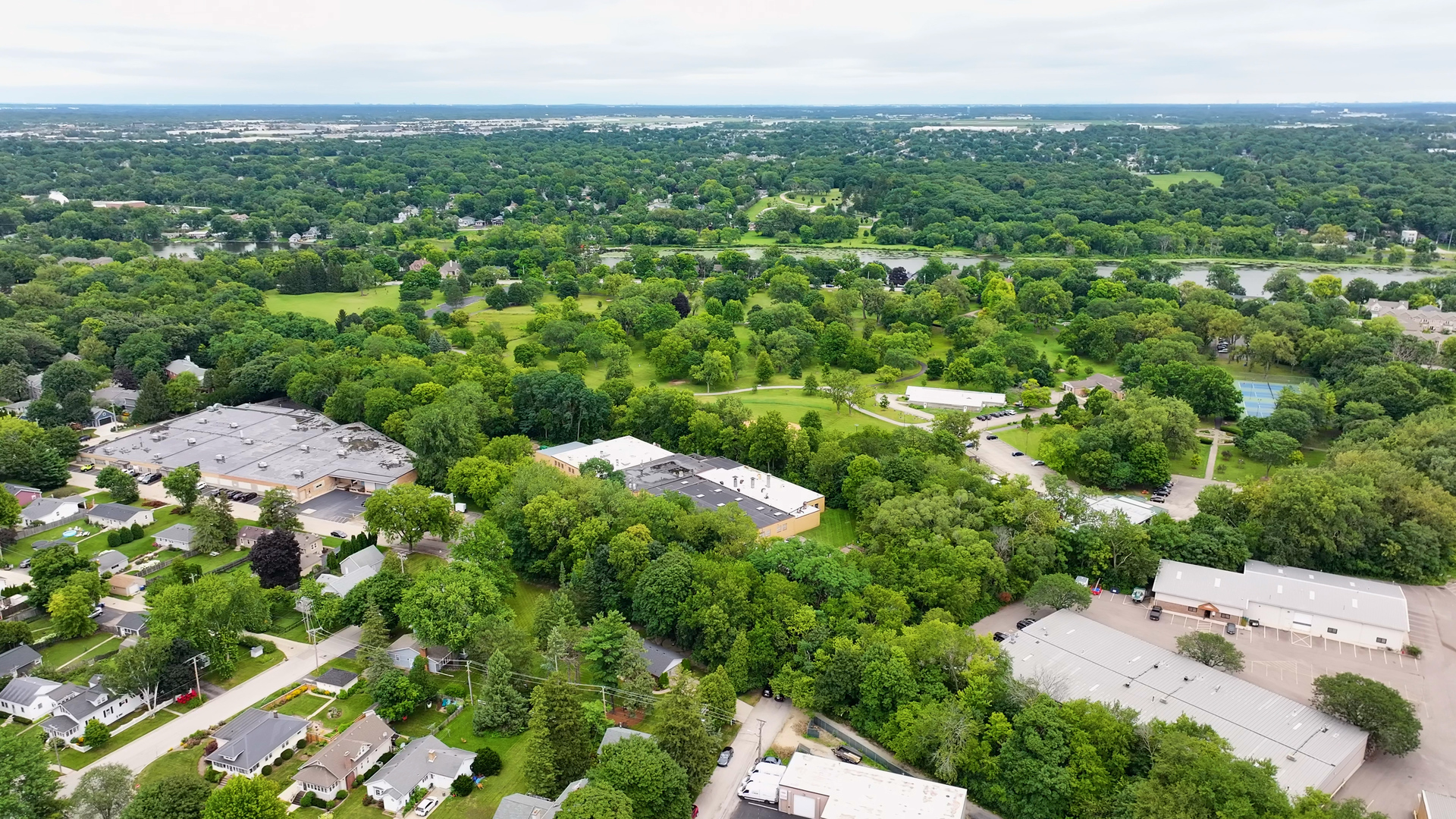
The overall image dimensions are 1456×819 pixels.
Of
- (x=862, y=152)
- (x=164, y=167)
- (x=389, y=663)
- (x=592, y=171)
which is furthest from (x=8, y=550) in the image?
(x=862, y=152)

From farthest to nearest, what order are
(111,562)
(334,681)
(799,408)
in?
(799,408) → (111,562) → (334,681)

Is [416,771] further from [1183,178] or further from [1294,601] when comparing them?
[1183,178]

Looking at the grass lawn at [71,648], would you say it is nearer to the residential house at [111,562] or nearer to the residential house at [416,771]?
the residential house at [111,562]

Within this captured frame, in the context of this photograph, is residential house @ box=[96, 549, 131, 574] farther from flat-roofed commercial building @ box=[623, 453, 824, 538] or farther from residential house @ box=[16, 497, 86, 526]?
flat-roofed commercial building @ box=[623, 453, 824, 538]

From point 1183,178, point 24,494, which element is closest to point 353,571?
point 24,494

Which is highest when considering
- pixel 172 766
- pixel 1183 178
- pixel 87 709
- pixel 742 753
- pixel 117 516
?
pixel 1183 178

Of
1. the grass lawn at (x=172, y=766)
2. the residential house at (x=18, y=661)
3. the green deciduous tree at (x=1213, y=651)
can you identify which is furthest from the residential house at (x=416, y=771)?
the green deciduous tree at (x=1213, y=651)

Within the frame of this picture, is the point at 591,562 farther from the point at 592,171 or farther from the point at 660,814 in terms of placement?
the point at 592,171

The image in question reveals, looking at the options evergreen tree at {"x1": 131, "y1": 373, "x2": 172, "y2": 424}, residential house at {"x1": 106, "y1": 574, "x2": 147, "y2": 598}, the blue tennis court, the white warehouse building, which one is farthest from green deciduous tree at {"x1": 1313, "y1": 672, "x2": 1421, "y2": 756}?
evergreen tree at {"x1": 131, "y1": 373, "x2": 172, "y2": 424}
